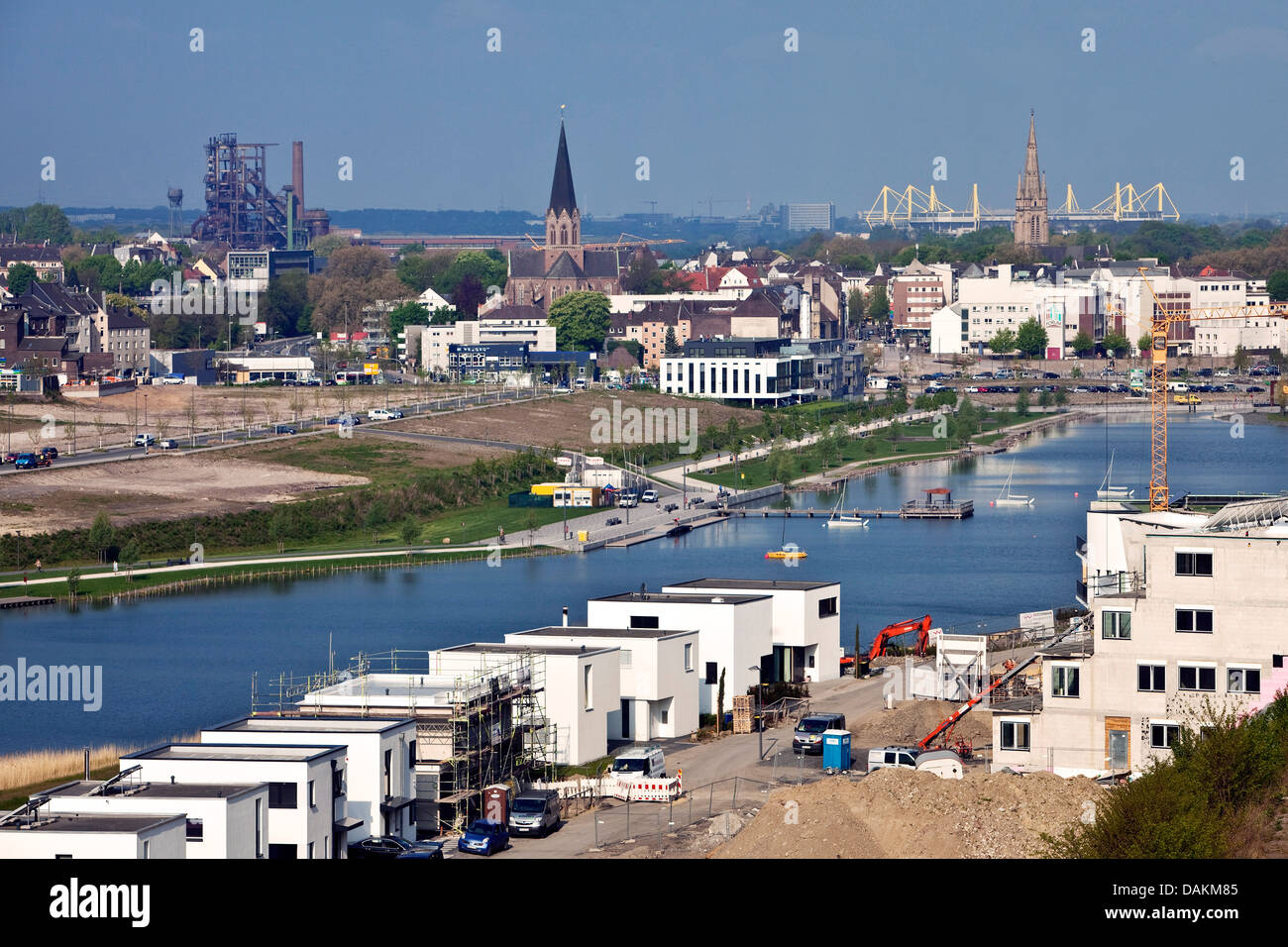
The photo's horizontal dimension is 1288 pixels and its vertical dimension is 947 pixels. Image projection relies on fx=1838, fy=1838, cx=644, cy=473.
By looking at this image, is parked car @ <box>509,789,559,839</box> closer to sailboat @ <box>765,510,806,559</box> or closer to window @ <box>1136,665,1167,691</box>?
window @ <box>1136,665,1167,691</box>

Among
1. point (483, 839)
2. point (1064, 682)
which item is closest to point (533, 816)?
point (483, 839)

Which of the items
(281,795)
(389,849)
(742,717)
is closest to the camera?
(281,795)

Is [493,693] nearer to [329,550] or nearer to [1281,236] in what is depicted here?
[329,550]

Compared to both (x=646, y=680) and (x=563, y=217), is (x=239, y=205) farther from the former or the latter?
(x=646, y=680)

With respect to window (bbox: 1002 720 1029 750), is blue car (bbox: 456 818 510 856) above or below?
below

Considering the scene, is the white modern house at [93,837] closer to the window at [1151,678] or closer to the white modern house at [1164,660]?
the white modern house at [1164,660]

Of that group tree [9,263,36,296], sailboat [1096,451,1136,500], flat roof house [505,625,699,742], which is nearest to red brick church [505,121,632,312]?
tree [9,263,36,296]
